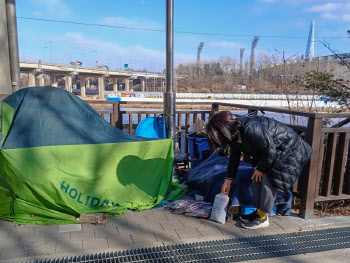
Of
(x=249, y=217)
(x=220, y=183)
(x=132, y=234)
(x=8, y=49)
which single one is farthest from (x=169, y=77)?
(x=8, y=49)

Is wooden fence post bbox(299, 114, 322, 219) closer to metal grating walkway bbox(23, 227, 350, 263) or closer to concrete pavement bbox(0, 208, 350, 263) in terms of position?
concrete pavement bbox(0, 208, 350, 263)

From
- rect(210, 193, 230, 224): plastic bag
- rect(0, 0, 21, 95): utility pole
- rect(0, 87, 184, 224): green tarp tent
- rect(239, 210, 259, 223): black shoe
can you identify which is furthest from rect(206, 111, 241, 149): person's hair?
rect(0, 0, 21, 95): utility pole

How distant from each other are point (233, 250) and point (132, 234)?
A: 3.35 feet

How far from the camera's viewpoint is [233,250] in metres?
2.54

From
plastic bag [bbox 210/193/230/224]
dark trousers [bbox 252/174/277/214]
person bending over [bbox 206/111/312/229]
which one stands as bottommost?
plastic bag [bbox 210/193/230/224]

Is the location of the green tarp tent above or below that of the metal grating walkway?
above

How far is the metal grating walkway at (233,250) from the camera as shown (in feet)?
7.80

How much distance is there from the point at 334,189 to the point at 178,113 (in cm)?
313

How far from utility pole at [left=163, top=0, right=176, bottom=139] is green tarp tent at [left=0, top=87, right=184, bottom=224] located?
1.07 meters

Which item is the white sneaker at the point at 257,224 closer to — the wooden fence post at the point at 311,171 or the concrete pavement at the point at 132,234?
the concrete pavement at the point at 132,234

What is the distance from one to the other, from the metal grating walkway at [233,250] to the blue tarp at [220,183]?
439 mm

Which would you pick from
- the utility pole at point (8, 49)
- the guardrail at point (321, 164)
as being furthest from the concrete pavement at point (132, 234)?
the utility pole at point (8, 49)

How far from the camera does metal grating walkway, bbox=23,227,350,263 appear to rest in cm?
238

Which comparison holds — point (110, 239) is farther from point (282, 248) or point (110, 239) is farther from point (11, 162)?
point (282, 248)
